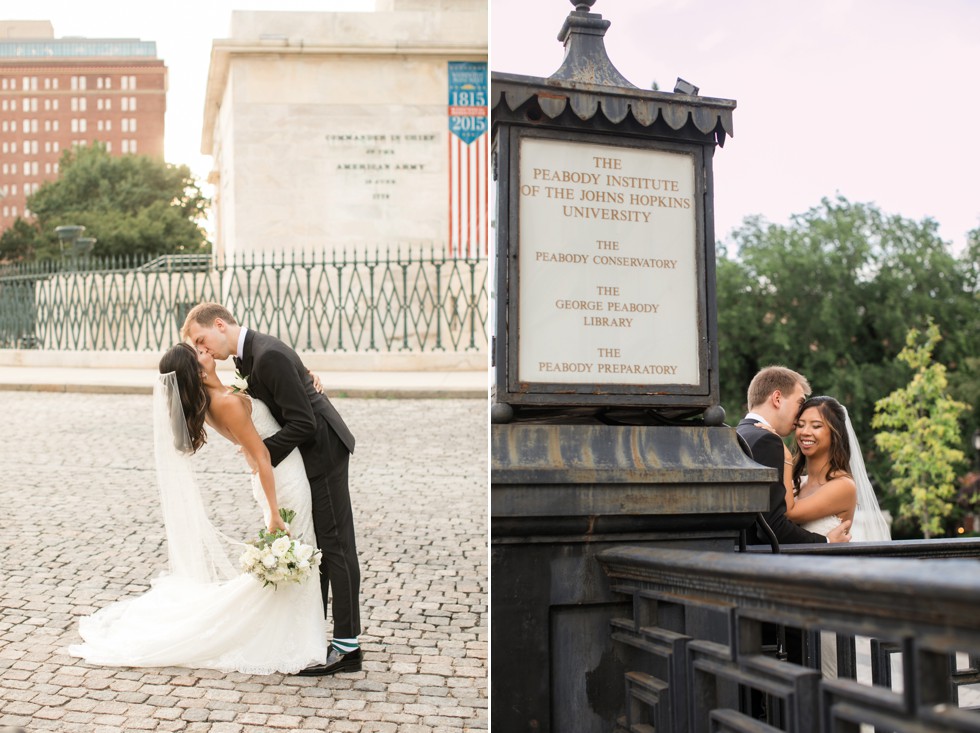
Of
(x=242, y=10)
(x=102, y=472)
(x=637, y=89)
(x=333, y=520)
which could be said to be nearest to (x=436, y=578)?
(x=333, y=520)

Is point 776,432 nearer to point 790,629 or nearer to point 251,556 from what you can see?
point 790,629

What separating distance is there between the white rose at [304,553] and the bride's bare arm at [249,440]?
136 millimetres

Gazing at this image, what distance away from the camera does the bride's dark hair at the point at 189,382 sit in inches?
197

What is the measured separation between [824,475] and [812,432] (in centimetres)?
20

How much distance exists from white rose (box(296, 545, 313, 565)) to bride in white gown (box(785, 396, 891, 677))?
2111 mm

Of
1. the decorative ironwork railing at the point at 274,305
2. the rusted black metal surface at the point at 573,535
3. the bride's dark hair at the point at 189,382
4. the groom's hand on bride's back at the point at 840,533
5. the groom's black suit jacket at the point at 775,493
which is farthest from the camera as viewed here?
the decorative ironwork railing at the point at 274,305

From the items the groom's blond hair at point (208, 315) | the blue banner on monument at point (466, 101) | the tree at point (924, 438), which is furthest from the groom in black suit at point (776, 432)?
the tree at point (924, 438)

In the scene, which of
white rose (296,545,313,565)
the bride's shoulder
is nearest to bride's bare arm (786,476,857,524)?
white rose (296,545,313,565)

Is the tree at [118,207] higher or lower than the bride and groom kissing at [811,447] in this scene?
higher

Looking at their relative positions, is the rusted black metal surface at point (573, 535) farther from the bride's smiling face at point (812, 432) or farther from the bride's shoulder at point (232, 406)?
the bride's shoulder at point (232, 406)

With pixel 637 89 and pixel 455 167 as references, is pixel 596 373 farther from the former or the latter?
pixel 455 167

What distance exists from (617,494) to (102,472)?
745cm

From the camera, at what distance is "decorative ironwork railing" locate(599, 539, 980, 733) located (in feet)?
6.12

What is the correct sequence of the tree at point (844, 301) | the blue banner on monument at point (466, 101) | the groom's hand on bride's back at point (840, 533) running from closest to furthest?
1. the groom's hand on bride's back at point (840, 533)
2. the blue banner on monument at point (466, 101)
3. the tree at point (844, 301)
